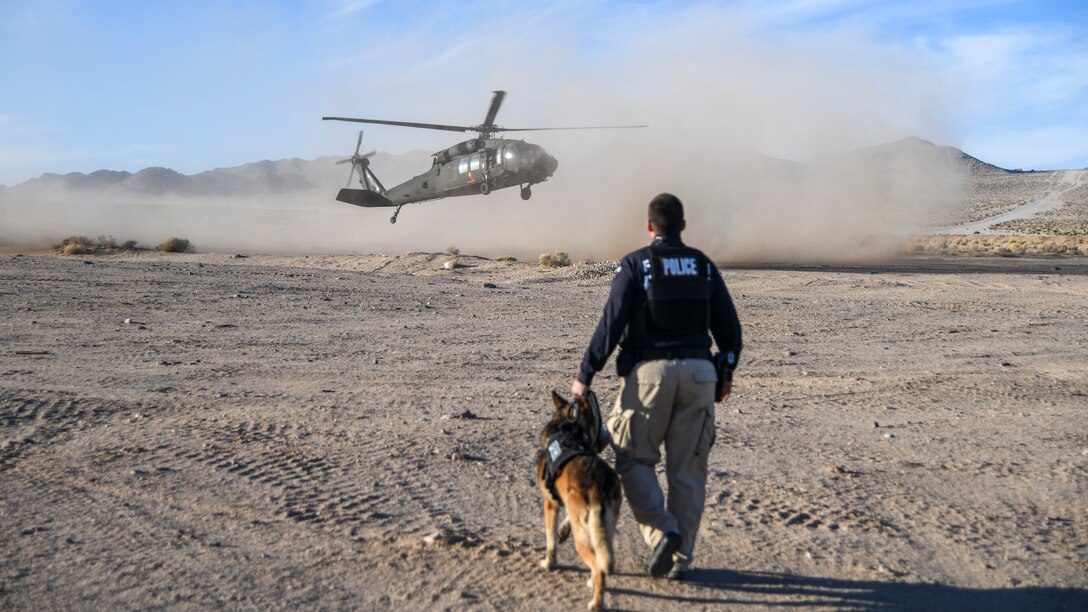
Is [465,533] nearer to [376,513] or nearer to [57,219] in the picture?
[376,513]

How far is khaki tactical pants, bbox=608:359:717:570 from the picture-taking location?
4.84m

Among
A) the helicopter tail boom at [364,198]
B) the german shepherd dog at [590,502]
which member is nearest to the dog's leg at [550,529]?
the german shepherd dog at [590,502]

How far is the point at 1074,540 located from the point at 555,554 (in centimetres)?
336

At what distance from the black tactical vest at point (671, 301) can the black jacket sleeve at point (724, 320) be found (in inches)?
5.2

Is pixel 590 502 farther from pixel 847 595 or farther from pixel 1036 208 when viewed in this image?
pixel 1036 208

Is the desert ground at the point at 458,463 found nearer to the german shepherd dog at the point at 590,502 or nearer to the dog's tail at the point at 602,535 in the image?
the german shepherd dog at the point at 590,502

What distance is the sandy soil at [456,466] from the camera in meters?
5.05

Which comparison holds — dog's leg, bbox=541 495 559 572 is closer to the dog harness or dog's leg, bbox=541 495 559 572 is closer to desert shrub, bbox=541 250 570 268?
the dog harness

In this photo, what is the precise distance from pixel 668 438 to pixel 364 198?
28.3m

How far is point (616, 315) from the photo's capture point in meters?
4.86

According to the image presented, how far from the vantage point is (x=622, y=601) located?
4.80 meters

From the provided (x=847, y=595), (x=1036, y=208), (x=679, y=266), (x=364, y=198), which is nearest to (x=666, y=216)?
(x=679, y=266)

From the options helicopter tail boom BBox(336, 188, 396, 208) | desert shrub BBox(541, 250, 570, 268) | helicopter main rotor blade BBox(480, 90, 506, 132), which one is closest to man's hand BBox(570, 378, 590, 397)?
helicopter main rotor blade BBox(480, 90, 506, 132)

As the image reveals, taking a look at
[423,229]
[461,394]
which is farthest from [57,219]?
[461,394]
